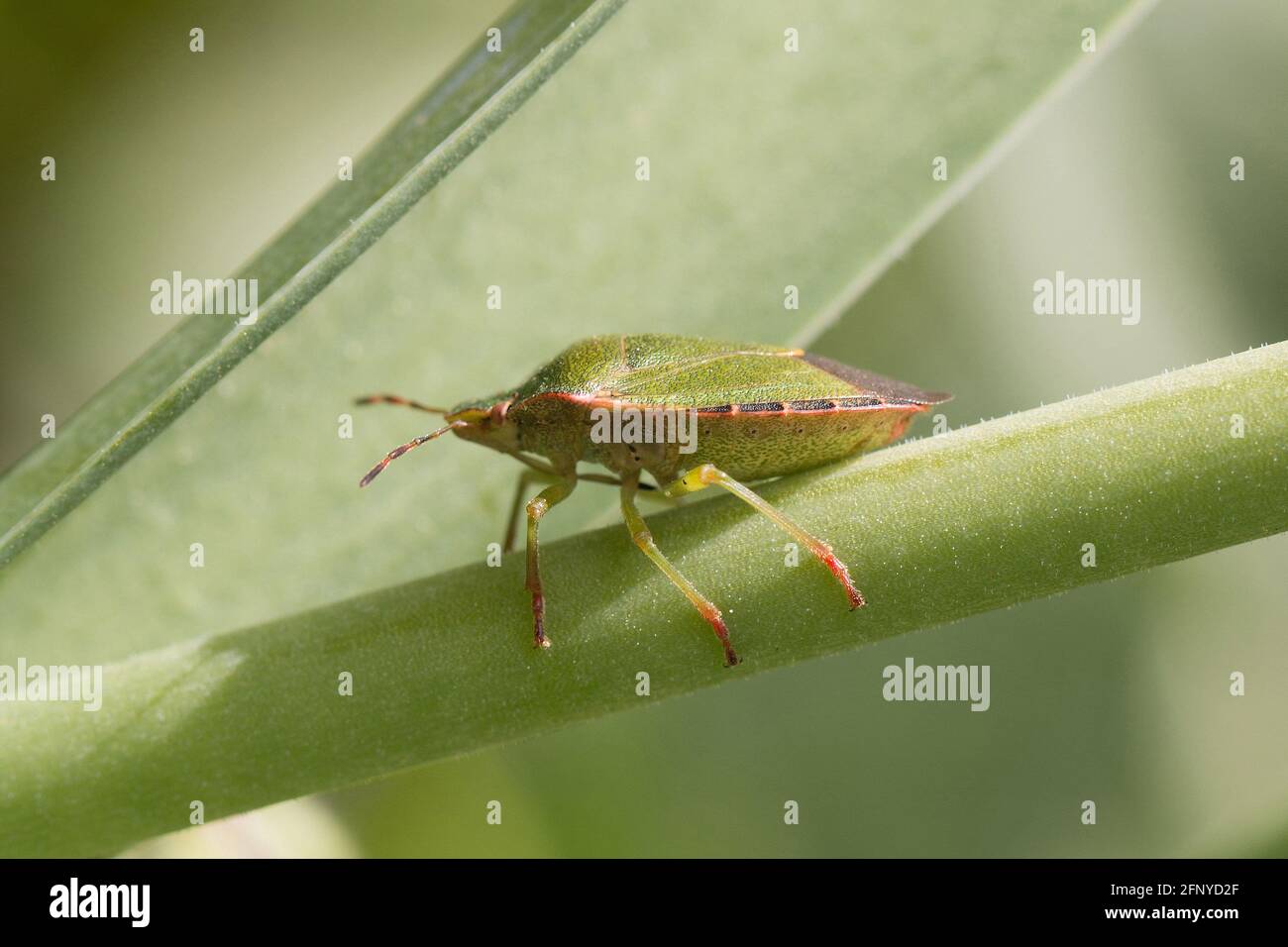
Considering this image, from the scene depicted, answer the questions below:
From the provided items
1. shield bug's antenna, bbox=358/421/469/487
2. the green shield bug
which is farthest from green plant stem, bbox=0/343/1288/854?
the green shield bug

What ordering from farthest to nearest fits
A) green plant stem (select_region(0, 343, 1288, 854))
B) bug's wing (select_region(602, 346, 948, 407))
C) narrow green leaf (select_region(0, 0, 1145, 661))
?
1. bug's wing (select_region(602, 346, 948, 407))
2. narrow green leaf (select_region(0, 0, 1145, 661))
3. green plant stem (select_region(0, 343, 1288, 854))

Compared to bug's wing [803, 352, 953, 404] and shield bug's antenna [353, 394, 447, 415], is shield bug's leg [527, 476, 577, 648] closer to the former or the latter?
shield bug's antenna [353, 394, 447, 415]

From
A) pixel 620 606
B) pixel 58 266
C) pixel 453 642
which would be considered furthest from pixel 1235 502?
pixel 58 266

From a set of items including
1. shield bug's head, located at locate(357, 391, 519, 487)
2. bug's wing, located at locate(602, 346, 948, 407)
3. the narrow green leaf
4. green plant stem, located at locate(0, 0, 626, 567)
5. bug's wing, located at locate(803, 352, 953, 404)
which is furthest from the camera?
bug's wing, located at locate(803, 352, 953, 404)

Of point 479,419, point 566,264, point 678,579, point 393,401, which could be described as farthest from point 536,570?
point 566,264

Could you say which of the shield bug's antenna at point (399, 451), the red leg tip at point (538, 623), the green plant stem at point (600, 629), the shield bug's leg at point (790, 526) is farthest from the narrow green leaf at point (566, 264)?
the red leg tip at point (538, 623)

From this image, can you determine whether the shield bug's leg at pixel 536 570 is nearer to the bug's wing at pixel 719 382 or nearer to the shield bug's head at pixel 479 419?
the shield bug's head at pixel 479 419
